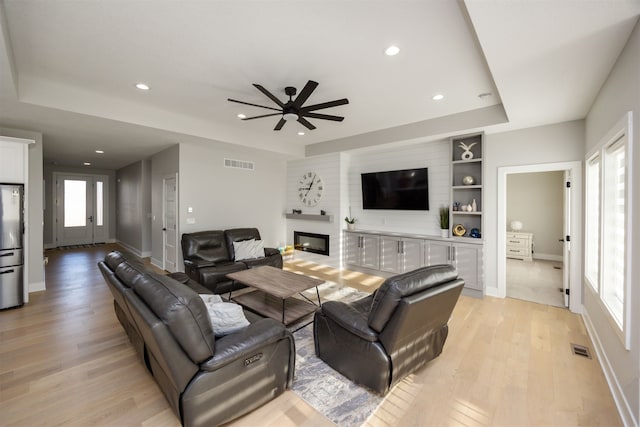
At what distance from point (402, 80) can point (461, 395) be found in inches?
121

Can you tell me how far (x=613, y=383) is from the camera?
2111mm

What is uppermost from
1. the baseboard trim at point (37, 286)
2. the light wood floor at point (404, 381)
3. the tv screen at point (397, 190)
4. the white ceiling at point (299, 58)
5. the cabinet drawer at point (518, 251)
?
the white ceiling at point (299, 58)

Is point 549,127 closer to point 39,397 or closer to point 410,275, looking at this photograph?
point 410,275

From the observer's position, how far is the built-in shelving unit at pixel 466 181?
439cm

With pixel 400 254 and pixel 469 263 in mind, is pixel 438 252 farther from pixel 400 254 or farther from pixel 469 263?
pixel 400 254

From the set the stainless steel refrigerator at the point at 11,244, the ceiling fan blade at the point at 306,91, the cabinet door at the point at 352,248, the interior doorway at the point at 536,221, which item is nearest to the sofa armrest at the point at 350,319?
the ceiling fan blade at the point at 306,91

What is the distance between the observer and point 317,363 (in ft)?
8.04

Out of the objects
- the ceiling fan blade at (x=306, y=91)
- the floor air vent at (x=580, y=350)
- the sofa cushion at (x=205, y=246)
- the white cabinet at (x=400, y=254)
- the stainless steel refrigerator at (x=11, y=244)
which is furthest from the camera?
the white cabinet at (x=400, y=254)

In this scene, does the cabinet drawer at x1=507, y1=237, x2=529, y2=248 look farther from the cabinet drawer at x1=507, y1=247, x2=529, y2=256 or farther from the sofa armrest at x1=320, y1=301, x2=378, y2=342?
the sofa armrest at x1=320, y1=301, x2=378, y2=342

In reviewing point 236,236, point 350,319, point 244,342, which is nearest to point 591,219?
point 350,319

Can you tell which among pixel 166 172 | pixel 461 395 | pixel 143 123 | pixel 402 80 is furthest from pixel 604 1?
pixel 166 172

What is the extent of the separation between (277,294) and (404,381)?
1.48 meters

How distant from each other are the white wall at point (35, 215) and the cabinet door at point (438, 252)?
636 centimetres

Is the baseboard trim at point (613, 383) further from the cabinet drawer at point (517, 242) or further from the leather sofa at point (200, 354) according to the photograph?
the cabinet drawer at point (517, 242)
